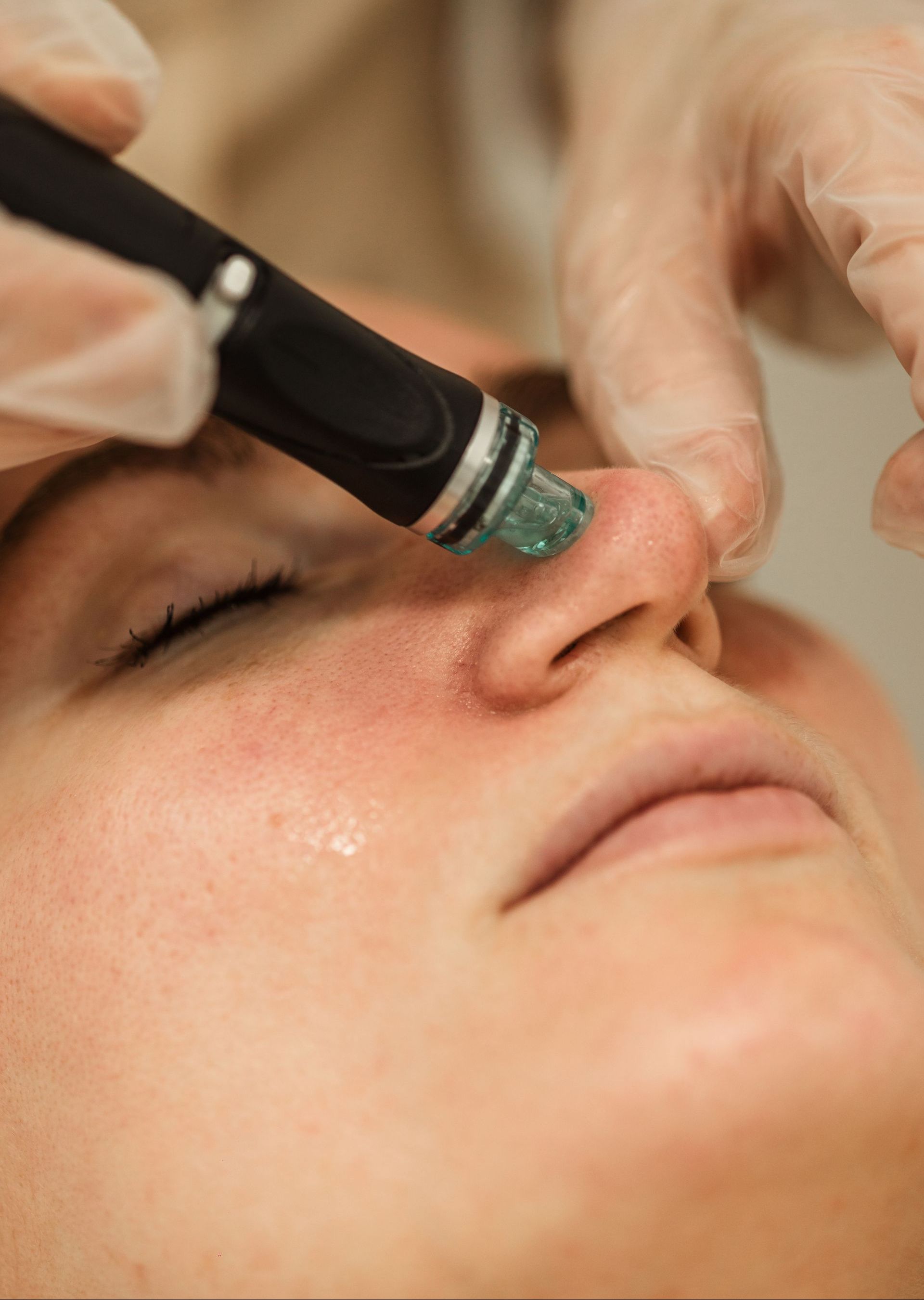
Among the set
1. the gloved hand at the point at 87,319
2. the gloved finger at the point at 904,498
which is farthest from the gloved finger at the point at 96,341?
the gloved finger at the point at 904,498

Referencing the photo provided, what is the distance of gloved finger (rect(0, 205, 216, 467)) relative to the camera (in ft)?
1.81

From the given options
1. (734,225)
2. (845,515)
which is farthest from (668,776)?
(845,515)

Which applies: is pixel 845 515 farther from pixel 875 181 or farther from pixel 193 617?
pixel 193 617

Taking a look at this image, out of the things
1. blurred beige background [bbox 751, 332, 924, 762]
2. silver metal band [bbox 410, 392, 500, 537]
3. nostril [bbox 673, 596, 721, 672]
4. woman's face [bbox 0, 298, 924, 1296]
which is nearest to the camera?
woman's face [bbox 0, 298, 924, 1296]

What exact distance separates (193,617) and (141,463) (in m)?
0.13

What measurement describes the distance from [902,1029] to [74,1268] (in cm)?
52

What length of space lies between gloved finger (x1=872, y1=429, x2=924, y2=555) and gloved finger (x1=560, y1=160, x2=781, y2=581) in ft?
0.30

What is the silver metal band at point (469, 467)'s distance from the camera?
0.65 metres

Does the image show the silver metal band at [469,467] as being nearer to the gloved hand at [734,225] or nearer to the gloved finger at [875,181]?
the gloved hand at [734,225]

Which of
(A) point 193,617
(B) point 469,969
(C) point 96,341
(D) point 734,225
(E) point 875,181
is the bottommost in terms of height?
(A) point 193,617

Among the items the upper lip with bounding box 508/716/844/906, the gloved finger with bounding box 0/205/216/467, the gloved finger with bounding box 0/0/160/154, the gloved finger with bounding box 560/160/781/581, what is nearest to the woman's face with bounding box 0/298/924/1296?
the upper lip with bounding box 508/716/844/906

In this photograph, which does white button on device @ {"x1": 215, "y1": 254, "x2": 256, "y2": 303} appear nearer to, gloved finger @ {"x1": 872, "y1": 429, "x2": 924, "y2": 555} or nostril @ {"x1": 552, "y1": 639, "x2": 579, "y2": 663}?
nostril @ {"x1": 552, "y1": 639, "x2": 579, "y2": 663}

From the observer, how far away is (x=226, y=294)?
58 cm

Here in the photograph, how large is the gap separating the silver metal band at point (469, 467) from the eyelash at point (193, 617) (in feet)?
0.67
